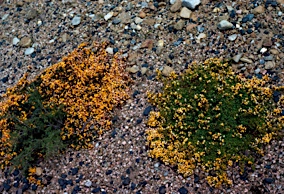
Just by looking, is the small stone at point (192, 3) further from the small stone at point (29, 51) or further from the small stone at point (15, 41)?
the small stone at point (15, 41)

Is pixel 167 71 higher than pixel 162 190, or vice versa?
pixel 167 71

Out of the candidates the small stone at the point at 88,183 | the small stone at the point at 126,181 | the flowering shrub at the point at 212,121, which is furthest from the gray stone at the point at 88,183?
the flowering shrub at the point at 212,121

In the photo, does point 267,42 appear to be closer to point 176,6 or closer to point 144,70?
point 176,6

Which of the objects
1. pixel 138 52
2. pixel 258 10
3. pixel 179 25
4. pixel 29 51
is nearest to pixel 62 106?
pixel 138 52

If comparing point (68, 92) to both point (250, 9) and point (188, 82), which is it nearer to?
point (188, 82)

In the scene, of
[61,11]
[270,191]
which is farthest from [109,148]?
[61,11]

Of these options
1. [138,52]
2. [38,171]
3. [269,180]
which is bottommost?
[38,171]
